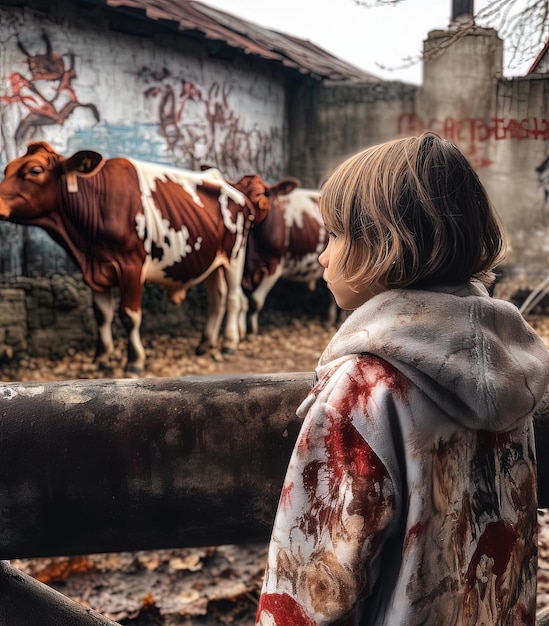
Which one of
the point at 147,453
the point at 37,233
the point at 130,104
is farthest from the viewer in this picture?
the point at 130,104

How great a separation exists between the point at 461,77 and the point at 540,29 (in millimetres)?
3119

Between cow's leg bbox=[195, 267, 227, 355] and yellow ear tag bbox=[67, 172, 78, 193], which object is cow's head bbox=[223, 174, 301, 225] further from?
yellow ear tag bbox=[67, 172, 78, 193]

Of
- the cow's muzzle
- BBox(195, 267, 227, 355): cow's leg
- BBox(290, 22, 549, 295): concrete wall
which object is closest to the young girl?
BBox(290, 22, 549, 295): concrete wall

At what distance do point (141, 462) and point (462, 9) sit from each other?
10.5 ft

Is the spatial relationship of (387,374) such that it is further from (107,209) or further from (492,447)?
(107,209)

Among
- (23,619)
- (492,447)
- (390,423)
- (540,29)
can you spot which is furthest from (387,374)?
(540,29)

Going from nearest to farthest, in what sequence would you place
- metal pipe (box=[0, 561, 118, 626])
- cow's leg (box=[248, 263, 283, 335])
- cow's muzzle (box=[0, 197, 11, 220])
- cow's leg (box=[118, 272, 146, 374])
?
metal pipe (box=[0, 561, 118, 626]) < cow's muzzle (box=[0, 197, 11, 220]) < cow's leg (box=[118, 272, 146, 374]) < cow's leg (box=[248, 263, 283, 335])

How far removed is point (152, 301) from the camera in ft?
21.4

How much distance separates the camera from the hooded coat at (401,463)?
36.8 inches

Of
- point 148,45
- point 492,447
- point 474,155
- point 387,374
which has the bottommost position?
point 492,447

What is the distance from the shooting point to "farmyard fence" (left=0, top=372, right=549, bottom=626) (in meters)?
1.36

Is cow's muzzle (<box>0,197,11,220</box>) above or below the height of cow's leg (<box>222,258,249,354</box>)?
above

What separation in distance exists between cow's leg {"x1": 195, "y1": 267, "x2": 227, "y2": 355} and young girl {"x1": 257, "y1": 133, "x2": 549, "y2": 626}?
17.4ft

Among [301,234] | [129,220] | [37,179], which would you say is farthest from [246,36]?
[37,179]
